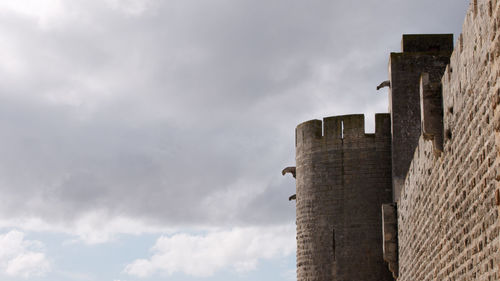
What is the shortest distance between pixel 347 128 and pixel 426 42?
105 inches

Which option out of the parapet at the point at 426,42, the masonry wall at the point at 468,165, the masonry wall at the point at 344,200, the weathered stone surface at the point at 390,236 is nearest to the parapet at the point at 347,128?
the masonry wall at the point at 344,200

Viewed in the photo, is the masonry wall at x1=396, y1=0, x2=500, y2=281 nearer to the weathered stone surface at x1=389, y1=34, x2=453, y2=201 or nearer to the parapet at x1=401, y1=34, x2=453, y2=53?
the weathered stone surface at x1=389, y1=34, x2=453, y2=201

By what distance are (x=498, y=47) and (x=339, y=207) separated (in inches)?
460

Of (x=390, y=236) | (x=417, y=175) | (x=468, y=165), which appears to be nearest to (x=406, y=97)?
(x=390, y=236)

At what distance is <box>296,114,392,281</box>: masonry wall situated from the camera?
16688mm

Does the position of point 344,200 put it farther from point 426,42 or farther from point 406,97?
point 426,42

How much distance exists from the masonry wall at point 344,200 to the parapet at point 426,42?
172cm

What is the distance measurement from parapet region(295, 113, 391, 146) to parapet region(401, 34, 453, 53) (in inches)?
64.4

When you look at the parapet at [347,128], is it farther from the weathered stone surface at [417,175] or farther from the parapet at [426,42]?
the parapet at [426,42]

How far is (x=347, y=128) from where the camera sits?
17.4 meters

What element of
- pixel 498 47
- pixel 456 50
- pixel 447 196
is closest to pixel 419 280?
pixel 447 196

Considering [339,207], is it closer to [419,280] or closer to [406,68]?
[406,68]

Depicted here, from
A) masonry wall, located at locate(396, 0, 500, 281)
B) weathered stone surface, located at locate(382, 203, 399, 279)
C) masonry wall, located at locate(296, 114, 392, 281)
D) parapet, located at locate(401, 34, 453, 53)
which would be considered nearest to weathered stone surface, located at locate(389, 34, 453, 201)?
parapet, located at locate(401, 34, 453, 53)

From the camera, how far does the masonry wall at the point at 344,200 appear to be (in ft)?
54.7
